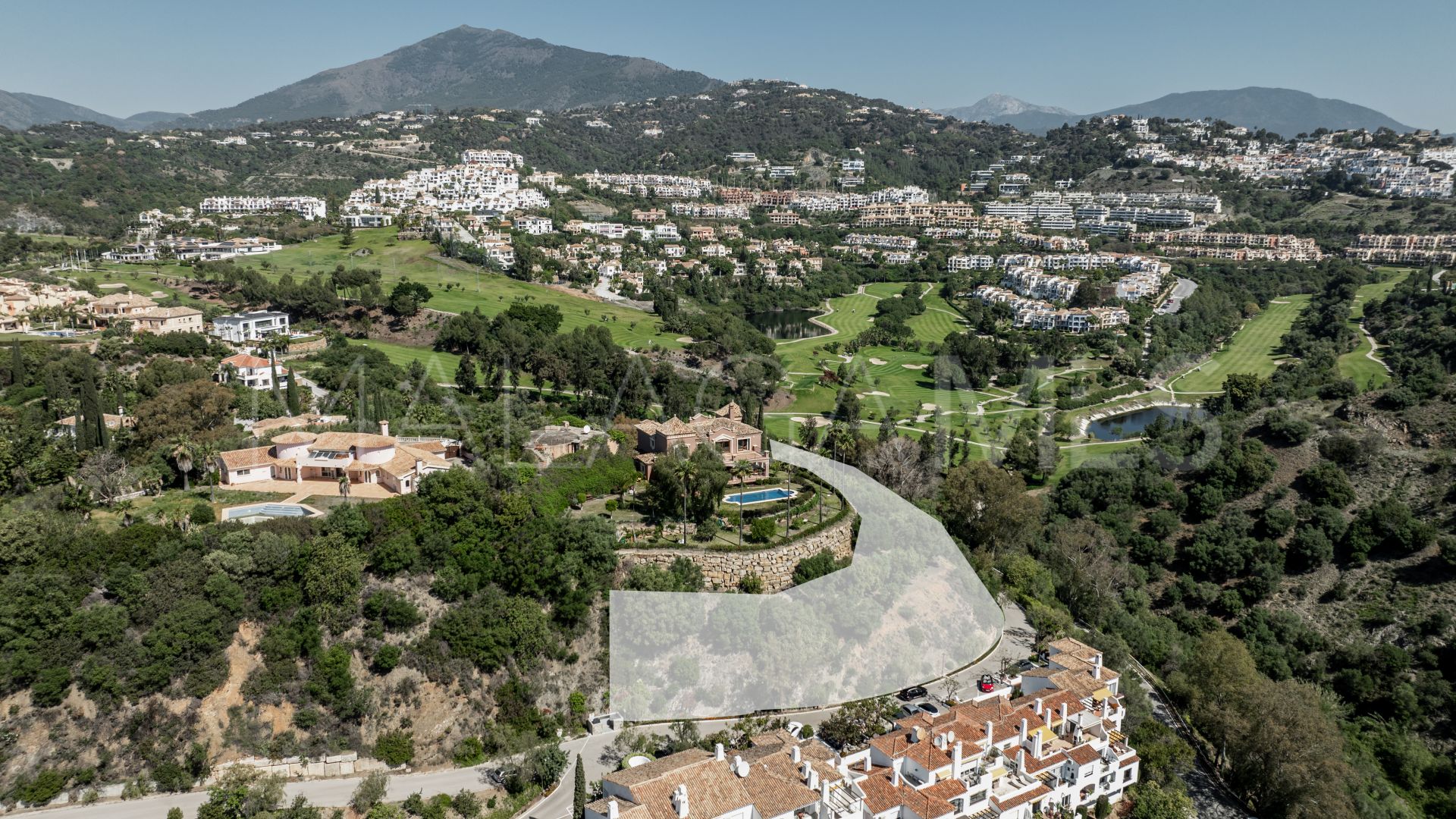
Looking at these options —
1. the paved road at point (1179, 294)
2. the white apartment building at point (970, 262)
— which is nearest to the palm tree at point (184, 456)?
the paved road at point (1179, 294)

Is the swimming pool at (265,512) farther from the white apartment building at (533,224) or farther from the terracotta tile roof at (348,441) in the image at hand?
the white apartment building at (533,224)

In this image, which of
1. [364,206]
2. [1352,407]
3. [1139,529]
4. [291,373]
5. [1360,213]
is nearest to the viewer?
[291,373]

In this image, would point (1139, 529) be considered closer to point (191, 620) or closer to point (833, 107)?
point (191, 620)

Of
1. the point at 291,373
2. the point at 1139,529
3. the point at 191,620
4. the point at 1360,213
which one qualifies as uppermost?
the point at 1360,213

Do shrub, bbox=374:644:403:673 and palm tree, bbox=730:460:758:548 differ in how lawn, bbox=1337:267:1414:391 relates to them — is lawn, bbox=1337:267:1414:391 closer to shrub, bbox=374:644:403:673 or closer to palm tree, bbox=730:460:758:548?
palm tree, bbox=730:460:758:548

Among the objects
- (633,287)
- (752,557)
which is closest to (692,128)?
(633,287)

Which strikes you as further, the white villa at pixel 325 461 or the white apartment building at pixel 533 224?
the white apartment building at pixel 533 224
